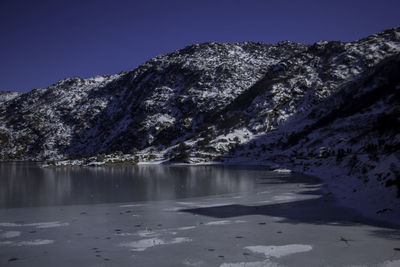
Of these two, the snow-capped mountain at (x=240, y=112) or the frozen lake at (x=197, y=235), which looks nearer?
the frozen lake at (x=197, y=235)

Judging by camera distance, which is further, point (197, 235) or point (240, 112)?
point (240, 112)

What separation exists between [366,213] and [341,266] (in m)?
7.70

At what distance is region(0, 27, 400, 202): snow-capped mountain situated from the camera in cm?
5641

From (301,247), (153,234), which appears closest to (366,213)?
(301,247)

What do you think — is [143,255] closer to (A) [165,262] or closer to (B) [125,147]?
(A) [165,262]

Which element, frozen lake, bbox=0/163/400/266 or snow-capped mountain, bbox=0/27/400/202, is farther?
snow-capped mountain, bbox=0/27/400/202

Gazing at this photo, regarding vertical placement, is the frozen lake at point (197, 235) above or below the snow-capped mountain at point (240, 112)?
below

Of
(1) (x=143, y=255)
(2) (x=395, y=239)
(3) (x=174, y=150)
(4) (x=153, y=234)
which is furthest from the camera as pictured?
(3) (x=174, y=150)

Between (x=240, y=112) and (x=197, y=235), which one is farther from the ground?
(x=240, y=112)

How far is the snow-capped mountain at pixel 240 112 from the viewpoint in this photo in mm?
56406

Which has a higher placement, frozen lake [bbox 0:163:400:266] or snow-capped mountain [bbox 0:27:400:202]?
snow-capped mountain [bbox 0:27:400:202]

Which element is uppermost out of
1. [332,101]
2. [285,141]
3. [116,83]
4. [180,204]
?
[116,83]

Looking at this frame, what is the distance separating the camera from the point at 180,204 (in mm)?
19719

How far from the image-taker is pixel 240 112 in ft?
362
